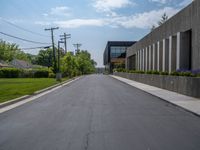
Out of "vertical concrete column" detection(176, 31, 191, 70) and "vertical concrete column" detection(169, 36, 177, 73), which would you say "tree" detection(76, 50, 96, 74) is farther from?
"vertical concrete column" detection(176, 31, 191, 70)

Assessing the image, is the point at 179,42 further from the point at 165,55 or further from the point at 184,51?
the point at 165,55

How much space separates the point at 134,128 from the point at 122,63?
4071 inches

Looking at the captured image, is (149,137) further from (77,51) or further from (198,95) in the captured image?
(77,51)

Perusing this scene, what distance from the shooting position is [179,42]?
32062 millimetres

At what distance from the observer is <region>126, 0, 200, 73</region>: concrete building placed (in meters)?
28.5

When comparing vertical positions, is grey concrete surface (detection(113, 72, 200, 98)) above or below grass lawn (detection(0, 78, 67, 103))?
above

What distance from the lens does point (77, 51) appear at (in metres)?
131

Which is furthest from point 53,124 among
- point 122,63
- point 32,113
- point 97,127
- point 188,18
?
point 122,63

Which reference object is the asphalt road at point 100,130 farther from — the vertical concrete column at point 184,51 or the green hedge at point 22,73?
the green hedge at point 22,73

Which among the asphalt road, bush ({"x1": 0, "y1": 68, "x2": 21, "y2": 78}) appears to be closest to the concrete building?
the asphalt road

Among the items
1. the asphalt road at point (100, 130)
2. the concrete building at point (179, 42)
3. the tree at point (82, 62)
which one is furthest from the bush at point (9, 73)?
the asphalt road at point (100, 130)

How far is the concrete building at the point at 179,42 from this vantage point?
2847cm

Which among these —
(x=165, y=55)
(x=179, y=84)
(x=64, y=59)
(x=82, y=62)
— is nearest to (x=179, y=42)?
(x=165, y=55)

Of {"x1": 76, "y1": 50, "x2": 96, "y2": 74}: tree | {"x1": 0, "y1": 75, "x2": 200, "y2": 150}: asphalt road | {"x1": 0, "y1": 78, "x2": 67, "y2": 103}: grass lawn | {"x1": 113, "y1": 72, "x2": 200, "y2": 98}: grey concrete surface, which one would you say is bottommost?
{"x1": 0, "y1": 78, "x2": 67, "y2": 103}: grass lawn
